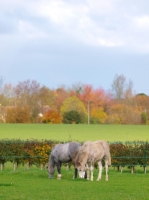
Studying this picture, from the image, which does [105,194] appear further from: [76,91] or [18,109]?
[76,91]

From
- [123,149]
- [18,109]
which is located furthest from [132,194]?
[18,109]

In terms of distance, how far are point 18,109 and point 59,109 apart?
15256mm

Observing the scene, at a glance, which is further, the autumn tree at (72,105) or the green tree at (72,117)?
the autumn tree at (72,105)

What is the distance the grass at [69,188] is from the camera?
15.4 m

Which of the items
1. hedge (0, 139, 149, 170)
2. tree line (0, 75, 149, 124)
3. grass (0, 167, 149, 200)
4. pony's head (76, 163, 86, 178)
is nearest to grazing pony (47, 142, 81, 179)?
grass (0, 167, 149, 200)

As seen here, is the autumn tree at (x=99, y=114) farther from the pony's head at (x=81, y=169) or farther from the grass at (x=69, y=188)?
the pony's head at (x=81, y=169)

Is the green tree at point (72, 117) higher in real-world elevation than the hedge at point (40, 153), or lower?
higher

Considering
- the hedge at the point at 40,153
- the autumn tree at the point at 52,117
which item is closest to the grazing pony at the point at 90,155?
the hedge at the point at 40,153

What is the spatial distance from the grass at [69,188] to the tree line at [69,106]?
75214 mm

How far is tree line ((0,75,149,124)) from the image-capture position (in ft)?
324

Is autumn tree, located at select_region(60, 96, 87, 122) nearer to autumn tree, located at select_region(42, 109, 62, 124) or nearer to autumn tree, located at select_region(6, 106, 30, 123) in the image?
autumn tree, located at select_region(42, 109, 62, 124)

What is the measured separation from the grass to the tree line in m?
75.2

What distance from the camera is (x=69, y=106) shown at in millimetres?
108562

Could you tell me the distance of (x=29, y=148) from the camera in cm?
2588
